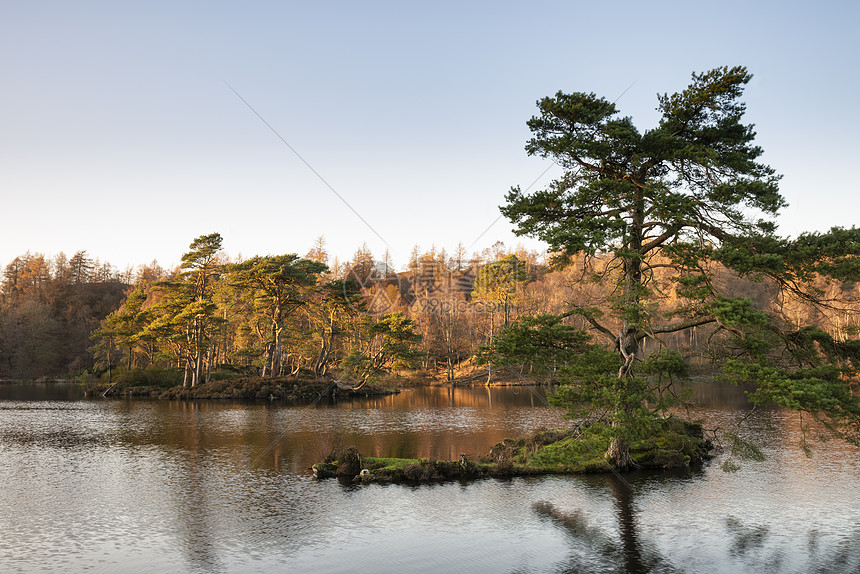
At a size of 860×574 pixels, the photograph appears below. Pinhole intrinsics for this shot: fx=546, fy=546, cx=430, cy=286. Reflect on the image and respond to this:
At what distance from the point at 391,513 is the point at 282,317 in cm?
4027

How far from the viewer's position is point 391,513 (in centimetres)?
1573

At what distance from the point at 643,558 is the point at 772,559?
287 centimetres

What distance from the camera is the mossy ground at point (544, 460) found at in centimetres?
1945

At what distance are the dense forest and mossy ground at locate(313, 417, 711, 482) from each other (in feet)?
21.8

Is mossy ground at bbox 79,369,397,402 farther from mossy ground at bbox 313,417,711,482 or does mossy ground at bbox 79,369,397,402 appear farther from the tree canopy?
the tree canopy

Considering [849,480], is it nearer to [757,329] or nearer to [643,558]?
[757,329]

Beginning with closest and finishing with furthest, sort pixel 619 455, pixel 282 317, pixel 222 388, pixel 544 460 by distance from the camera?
1. pixel 619 455
2. pixel 544 460
3. pixel 222 388
4. pixel 282 317

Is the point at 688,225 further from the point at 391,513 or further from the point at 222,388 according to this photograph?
the point at 222,388

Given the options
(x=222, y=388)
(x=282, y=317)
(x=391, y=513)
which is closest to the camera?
(x=391, y=513)

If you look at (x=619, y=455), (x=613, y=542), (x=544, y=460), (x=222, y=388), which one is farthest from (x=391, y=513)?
(x=222, y=388)

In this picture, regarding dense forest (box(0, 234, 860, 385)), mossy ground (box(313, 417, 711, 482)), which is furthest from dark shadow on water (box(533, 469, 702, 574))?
dense forest (box(0, 234, 860, 385))

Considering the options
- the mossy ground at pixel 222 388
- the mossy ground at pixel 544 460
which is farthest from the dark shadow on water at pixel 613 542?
the mossy ground at pixel 222 388

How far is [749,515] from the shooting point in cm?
1519

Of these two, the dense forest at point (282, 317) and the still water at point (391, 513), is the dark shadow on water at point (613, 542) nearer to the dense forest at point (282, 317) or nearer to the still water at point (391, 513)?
the still water at point (391, 513)
